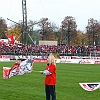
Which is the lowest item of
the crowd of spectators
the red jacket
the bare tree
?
the red jacket

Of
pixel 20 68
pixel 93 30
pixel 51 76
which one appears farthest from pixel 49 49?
pixel 51 76

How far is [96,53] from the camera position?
55219 mm

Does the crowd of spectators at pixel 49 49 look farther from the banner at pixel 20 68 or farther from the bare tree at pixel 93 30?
the banner at pixel 20 68

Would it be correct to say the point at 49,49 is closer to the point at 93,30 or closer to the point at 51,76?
the point at 93,30

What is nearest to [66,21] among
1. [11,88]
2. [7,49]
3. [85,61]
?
[7,49]

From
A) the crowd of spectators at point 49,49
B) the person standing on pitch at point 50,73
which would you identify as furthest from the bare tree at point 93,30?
the person standing on pitch at point 50,73

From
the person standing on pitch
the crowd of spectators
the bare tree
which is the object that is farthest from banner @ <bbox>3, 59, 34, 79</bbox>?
the bare tree

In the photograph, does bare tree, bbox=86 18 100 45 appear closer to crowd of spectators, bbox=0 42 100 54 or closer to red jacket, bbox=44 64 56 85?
crowd of spectators, bbox=0 42 100 54

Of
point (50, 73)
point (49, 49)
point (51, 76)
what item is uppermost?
point (49, 49)

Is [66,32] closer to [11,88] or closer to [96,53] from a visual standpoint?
[96,53]

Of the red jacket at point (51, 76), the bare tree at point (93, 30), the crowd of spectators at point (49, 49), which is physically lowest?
the red jacket at point (51, 76)

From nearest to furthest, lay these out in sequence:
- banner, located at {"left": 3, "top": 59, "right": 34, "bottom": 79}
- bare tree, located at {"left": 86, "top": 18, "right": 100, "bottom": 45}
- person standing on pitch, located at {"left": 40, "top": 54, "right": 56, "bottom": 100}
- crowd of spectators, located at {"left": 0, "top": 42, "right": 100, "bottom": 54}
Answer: person standing on pitch, located at {"left": 40, "top": 54, "right": 56, "bottom": 100}
banner, located at {"left": 3, "top": 59, "right": 34, "bottom": 79}
crowd of spectators, located at {"left": 0, "top": 42, "right": 100, "bottom": 54}
bare tree, located at {"left": 86, "top": 18, "right": 100, "bottom": 45}

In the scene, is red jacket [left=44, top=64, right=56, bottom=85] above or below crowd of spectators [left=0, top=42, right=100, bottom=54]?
below

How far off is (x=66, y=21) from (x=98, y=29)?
10.0 meters
